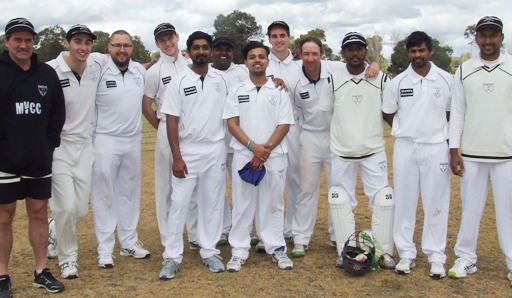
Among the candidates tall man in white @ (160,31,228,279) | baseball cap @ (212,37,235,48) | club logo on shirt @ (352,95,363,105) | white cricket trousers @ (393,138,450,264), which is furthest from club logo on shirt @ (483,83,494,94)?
baseball cap @ (212,37,235,48)

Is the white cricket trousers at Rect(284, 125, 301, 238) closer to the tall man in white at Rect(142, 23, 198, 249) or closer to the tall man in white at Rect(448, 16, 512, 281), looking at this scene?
the tall man in white at Rect(142, 23, 198, 249)

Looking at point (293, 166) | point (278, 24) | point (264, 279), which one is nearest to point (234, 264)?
point (264, 279)

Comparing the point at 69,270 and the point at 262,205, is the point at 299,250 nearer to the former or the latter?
the point at 262,205

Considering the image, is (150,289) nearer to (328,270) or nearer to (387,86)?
(328,270)

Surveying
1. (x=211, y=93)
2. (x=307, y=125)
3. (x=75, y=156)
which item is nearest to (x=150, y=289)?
(x=75, y=156)

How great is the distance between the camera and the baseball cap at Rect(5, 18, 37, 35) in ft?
15.9

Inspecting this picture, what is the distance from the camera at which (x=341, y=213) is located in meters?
5.86

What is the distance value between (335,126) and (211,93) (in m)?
1.34

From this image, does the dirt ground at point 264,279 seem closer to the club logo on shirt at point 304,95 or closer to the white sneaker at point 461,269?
the white sneaker at point 461,269

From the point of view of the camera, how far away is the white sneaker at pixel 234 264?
18.5 ft

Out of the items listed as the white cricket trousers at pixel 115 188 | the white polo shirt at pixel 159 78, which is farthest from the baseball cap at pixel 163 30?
the white cricket trousers at pixel 115 188

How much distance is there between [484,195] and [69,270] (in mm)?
4084

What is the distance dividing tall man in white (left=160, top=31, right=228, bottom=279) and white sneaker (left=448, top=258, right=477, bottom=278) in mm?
2244

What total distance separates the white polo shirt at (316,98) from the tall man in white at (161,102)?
4.29ft
